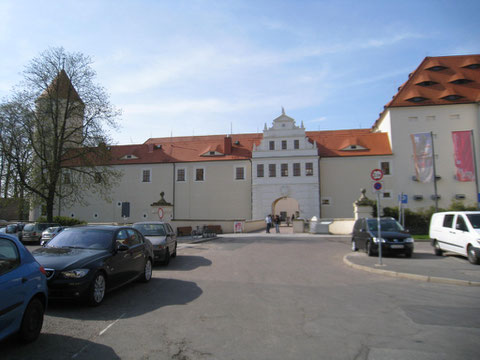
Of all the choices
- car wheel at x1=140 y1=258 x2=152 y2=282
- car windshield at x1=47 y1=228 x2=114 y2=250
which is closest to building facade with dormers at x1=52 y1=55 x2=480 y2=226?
car wheel at x1=140 y1=258 x2=152 y2=282

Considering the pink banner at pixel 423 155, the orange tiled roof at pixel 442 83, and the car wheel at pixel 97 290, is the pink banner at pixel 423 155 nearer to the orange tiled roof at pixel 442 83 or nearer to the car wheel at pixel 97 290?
the orange tiled roof at pixel 442 83

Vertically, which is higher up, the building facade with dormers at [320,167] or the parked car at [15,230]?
the building facade with dormers at [320,167]

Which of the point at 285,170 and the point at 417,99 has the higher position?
the point at 417,99

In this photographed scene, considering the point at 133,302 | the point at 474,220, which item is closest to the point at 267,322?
the point at 133,302

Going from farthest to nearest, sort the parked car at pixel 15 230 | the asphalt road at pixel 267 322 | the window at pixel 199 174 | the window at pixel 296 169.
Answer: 1. the window at pixel 199 174
2. the window at pixel 296 169
3. the parked car at pixel 15 230
4. the asphalt road at pixel 267 322

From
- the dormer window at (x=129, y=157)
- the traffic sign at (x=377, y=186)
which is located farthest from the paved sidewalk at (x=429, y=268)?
the dormer window at (x=129, y=157)

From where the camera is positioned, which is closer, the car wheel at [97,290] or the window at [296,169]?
the car wheel at [97,290]

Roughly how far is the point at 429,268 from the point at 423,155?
115 feet

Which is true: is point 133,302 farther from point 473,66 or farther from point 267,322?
point 473,66

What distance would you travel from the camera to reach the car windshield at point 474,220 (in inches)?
490

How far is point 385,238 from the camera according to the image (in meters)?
14.2

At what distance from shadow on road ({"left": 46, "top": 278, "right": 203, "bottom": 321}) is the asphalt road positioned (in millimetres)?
19

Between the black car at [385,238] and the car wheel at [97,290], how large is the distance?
1076 cm

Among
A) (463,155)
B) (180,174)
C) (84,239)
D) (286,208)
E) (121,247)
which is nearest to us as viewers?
(121,247)
